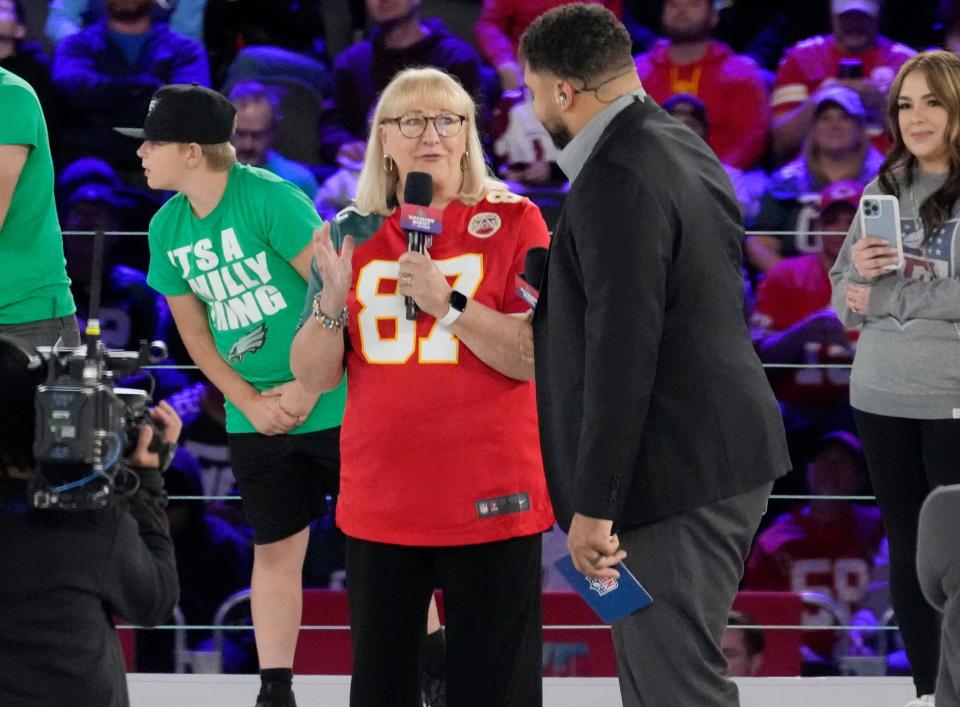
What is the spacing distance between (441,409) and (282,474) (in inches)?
27.8

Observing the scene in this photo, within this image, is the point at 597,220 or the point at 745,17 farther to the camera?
the point at 745,17

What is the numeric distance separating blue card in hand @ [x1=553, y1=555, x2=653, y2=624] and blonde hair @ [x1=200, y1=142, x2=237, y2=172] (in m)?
1.27

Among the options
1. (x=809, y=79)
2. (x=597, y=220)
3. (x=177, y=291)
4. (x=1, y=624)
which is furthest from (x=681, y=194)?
(x=809, y=79)

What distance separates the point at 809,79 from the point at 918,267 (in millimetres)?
933

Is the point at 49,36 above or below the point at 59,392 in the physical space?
above

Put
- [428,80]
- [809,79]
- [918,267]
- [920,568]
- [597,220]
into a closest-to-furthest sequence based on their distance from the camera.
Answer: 1. [920,568]
2. [597,220]
3. [428,80]
4. [918,267]
5. [809,79]

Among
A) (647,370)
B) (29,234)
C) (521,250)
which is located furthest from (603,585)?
(29,234)

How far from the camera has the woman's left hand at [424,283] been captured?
82.7 inches

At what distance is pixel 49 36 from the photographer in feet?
11.5

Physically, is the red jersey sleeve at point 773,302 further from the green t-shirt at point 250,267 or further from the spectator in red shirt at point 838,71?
the green t-shirt at point 250,267

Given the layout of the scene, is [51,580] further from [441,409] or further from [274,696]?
[274,696]

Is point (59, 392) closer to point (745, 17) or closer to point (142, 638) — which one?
point (142, 638)

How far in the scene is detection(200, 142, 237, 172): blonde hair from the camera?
8.88 ft

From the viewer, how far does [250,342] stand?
273 cm
